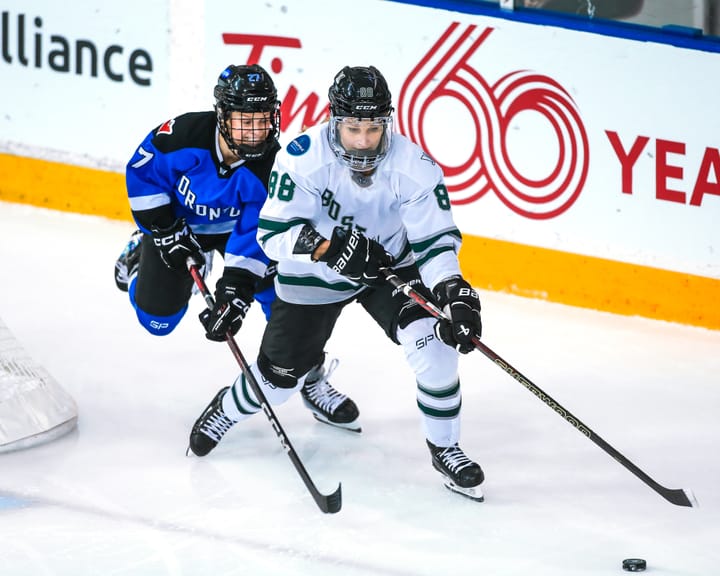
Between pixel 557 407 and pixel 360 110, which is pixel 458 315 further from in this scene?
pixel 360 110

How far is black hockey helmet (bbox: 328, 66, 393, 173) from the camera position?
3314 mm

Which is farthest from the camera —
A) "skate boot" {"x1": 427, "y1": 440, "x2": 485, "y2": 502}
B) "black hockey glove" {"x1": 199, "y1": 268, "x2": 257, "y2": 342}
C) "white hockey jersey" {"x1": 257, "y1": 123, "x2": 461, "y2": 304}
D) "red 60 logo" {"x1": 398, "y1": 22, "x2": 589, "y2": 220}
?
"red 60 logo" {"x1": 398, "y1": 22, "x2": 589, "y2": 220}

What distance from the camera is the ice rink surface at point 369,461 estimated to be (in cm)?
328

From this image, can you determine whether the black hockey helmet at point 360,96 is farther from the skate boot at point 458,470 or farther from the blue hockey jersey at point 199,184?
the skate boot at point 458,470

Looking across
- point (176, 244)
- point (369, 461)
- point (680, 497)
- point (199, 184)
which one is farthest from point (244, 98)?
point (680, 497)

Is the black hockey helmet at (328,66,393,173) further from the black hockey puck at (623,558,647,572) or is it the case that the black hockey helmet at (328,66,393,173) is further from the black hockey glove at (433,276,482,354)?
the black hockey puck at (623,558,647,572)

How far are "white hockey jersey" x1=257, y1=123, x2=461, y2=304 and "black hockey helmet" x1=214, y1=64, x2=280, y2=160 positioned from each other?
0.72ft

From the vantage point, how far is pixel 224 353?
467cm

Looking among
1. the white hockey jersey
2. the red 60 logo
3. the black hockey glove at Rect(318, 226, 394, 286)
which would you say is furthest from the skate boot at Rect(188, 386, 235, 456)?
the red 60 logo

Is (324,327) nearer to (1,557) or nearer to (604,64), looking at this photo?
(1,557)

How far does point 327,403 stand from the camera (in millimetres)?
4070

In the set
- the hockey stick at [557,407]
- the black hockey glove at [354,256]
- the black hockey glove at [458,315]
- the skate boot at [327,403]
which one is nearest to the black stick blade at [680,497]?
the hockey stick at [557,407]

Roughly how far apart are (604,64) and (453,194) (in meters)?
0.78

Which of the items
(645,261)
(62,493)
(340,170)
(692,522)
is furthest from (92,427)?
(645,261)
